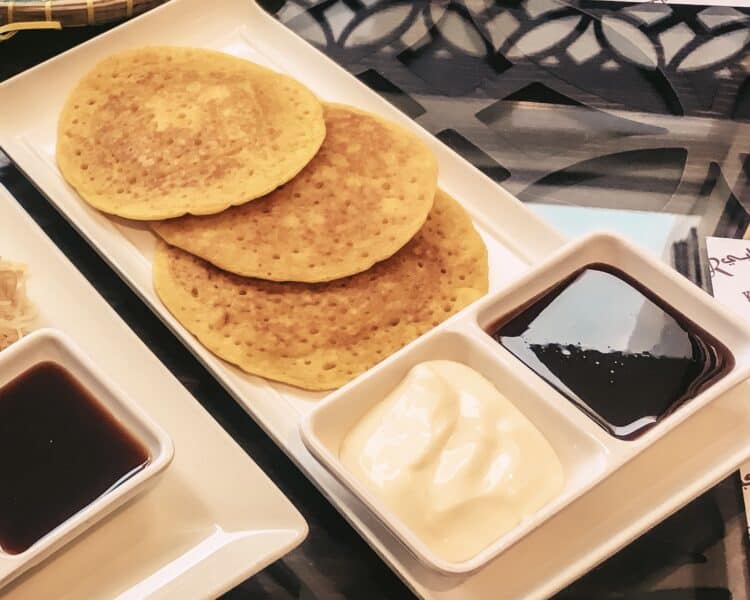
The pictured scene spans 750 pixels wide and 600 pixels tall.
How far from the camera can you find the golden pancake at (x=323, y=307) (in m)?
1.25

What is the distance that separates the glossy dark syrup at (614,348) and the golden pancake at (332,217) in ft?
0.84

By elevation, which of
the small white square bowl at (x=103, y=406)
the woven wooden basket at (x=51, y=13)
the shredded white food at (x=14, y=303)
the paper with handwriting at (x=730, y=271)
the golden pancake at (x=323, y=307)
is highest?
the woven wooden basket at (x=51, y=13)

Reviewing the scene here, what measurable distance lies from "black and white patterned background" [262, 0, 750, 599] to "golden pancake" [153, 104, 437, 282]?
0.25 meters

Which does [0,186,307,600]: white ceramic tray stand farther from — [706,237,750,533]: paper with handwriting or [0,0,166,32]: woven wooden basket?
[706,237,750,533]: paper with handwriting

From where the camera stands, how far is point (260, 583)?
1140mm

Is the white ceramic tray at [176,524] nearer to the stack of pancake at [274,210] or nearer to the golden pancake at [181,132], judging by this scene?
the stack of pancake at [274,210]

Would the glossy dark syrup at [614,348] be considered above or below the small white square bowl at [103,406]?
below

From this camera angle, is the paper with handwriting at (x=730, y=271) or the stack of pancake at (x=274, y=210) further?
the paper with handwriting at (x=730, y=271)

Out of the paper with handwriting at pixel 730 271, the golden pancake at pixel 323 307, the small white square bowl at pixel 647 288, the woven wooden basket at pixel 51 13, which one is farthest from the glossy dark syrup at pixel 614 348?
the woven wooden basket at pixel 51 13

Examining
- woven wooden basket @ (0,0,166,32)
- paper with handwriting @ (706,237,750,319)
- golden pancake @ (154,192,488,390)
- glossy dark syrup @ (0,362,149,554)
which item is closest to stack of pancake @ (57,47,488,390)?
golden pancake @ (154,192,488,390)

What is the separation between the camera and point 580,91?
1.78 meters

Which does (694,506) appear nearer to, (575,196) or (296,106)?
(575,196)

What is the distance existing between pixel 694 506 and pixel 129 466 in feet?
2.50

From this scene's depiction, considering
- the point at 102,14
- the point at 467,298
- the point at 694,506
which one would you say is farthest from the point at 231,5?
the point at 694,506
